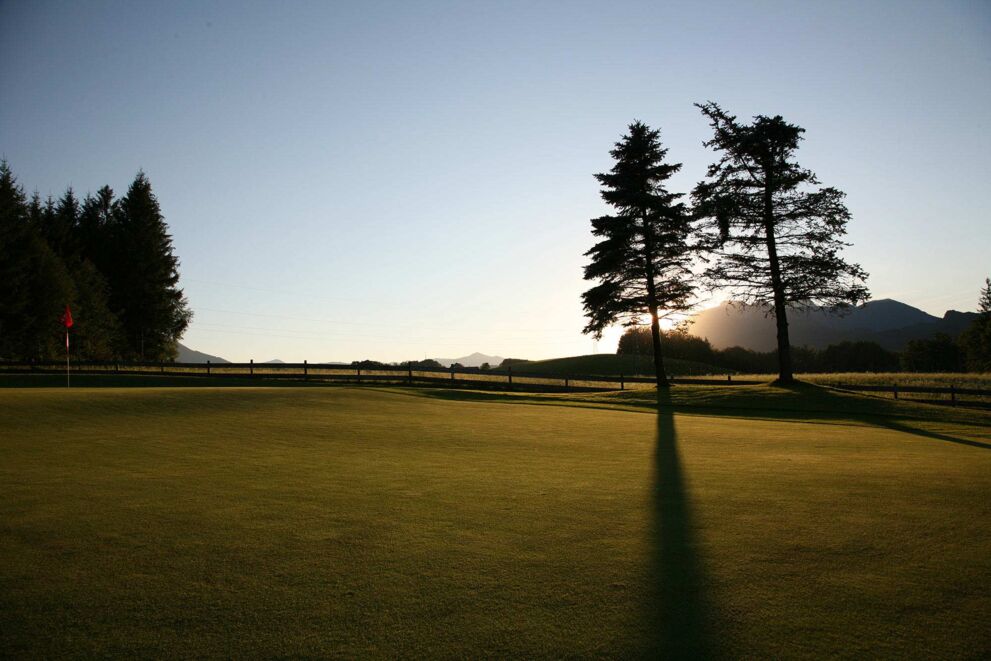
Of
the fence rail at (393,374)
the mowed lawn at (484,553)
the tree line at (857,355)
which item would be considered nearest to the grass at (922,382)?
the fence rail at (393,374)

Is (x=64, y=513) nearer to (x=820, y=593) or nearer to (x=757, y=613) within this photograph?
A: (x=757, y=613)

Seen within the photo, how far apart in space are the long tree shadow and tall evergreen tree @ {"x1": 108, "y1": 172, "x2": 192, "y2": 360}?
197 ft

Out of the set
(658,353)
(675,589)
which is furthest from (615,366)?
(675,589)

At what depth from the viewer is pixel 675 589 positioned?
4312mm

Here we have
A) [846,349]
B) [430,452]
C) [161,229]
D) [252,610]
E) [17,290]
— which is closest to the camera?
[252,610]

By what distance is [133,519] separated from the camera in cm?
590

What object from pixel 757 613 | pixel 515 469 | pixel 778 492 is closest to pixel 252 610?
pixel 757 613

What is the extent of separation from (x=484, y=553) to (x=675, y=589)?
5.30 ft

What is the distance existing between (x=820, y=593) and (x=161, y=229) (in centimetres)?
6438

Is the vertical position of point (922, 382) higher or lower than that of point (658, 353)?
lower

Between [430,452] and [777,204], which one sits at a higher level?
[777,204]

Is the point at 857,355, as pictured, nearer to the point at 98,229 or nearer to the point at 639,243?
the point at 639,243

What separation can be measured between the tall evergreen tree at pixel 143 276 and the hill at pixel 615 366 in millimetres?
35829

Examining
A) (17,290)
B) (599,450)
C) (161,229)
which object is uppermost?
(161,229)
